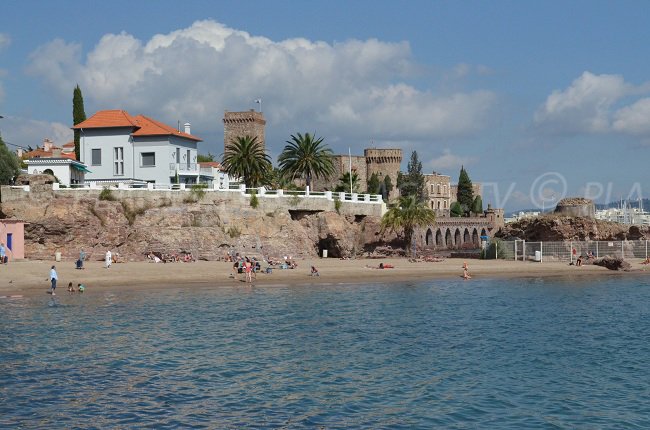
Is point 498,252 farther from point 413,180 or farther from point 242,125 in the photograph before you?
point 413,180

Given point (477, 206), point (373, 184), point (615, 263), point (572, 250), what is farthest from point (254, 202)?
point (477, 206)

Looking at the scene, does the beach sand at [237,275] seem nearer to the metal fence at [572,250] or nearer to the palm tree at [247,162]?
the metal fence at [572,250]

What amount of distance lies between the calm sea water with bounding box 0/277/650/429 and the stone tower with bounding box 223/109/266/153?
6453cm

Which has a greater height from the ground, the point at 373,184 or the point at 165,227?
the point at 373,184

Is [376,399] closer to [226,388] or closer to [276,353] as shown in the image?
[226,388]

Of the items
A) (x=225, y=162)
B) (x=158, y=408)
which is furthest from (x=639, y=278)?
(x=158, y=408)

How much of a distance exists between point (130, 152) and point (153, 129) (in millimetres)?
2831

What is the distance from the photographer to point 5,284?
133 feet

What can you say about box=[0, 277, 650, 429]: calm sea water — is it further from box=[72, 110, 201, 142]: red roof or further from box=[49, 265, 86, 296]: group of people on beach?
box=[72, 110, 201, 142]: red roof

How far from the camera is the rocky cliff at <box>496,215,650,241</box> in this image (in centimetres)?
6650

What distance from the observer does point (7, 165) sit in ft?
210

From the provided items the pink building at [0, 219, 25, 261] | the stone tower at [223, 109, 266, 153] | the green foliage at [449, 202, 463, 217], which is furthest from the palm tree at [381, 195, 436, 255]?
the green foliage at [449, 202, 463, 217]

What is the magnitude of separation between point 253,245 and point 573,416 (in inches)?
1504

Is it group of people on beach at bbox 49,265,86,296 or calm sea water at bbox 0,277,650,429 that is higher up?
group of people on beach at bbox 49,265,86,296
